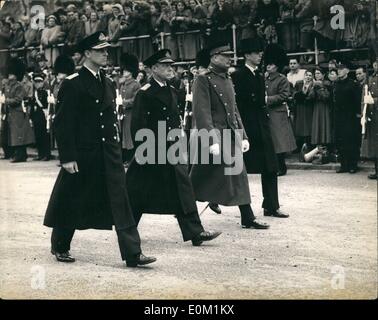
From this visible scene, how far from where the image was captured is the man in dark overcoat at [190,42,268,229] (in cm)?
955

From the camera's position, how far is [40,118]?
833 inches

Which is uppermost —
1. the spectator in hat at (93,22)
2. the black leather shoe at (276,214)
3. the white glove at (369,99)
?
the spectator in hat at (93,22)

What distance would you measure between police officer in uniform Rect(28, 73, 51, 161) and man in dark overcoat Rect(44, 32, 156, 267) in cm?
1328

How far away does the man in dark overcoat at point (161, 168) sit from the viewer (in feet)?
28.4

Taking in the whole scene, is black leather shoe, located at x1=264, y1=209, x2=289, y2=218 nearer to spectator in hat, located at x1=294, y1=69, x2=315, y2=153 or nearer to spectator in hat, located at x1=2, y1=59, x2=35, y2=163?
spectator in hat, located at x1=294, y1=69, x2=315, y2=153

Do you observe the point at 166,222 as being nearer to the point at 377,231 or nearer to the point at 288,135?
the point at 377,231

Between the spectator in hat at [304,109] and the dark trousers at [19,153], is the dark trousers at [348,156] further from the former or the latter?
the dark trousers at [19,153]

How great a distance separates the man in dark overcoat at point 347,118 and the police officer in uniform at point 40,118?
7.74 metres

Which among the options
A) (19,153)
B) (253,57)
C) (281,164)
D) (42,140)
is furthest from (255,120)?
(42,140)

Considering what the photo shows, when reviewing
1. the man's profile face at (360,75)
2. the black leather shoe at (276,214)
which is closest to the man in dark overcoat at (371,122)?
the man's profile face at (360,75)

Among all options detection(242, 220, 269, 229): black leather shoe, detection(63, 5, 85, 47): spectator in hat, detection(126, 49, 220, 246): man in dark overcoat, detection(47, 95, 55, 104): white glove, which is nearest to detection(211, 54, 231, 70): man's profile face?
detection(126, 49, 220, 246): man in dark overcoat

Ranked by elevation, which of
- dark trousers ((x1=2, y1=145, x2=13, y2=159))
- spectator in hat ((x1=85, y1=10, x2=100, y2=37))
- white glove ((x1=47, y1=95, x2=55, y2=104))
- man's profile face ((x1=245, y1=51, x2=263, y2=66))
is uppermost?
spectator in hat ((x1=85, y1=10, x2=100, y2=37))
